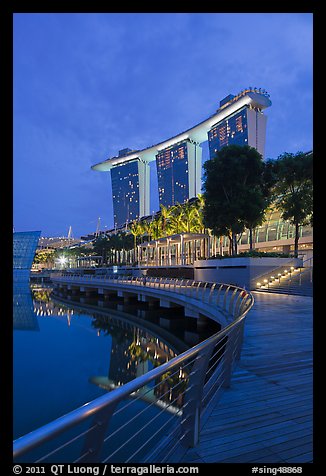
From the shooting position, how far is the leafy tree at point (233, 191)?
29.5 m

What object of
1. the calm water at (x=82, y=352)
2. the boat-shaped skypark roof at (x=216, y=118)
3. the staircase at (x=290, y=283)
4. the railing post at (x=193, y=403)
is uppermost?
the boat-shaped skypark roof at (x=216, y=118)

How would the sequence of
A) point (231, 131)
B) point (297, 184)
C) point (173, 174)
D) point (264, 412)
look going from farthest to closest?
point (173, 174) → point (231, 131) → point (297, 184) → point (264, 412)

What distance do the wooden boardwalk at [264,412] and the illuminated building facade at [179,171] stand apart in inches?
6333

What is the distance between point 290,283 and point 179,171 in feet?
506

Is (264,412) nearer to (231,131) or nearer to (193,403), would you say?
(193,403)

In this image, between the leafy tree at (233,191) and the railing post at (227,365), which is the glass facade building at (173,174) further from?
the railing post at (227,365)

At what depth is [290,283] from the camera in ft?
75.6

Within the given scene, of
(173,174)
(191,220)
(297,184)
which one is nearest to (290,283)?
(297,184)

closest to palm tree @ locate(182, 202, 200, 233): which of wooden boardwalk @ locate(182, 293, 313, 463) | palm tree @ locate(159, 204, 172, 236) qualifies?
palm tree @ locate(159, 204, 172, 236)

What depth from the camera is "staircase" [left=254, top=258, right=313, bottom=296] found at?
2104 centimetres

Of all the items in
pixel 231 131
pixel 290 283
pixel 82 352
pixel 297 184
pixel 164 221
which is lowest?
pixel 82 352

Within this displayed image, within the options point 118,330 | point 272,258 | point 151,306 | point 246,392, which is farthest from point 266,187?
point 246,392

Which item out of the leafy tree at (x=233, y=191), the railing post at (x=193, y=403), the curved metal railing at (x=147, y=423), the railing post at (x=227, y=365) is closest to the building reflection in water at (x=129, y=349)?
the railing post at (x=227, y=365)
